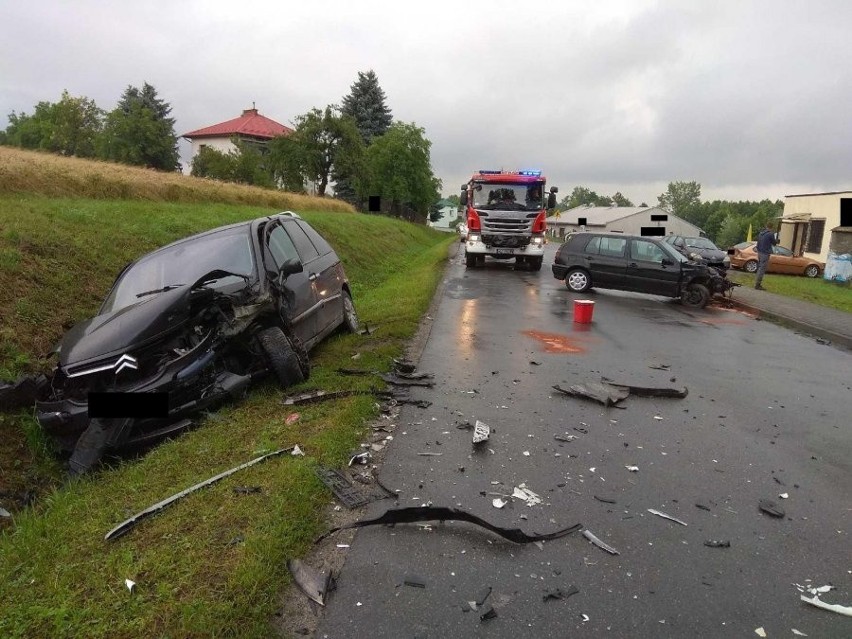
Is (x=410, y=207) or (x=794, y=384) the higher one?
(x=410, y=207)

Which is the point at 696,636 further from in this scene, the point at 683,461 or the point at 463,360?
the point at 463,360

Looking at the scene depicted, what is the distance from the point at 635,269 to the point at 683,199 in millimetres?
147190

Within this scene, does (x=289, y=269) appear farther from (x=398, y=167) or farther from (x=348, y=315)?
(x=398, y=167)

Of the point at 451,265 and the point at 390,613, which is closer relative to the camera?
the point at 390,613

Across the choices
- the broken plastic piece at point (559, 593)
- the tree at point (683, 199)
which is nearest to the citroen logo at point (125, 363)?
the broken plastic piece at point (559, 593)

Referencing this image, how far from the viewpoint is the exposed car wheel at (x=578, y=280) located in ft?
51.5

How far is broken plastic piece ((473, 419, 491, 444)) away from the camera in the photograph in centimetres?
478

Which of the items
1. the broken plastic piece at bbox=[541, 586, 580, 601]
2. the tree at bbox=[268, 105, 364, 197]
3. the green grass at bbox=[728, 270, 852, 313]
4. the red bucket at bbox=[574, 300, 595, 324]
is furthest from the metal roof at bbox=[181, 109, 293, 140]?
the broken plastic piece at bbox=[541, 586, 580, 601]

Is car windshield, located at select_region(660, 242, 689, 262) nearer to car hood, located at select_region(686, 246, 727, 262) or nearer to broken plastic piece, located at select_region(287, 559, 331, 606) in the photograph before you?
car hood, located at select_region(686, 246, 727, 262)

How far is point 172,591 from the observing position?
8.93 ft

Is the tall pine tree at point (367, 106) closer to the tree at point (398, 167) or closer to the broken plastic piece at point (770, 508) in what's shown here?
the tree at point (398, 167)

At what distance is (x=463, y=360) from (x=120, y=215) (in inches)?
341

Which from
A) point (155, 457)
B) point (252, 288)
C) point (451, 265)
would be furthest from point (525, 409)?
point (451, 265)

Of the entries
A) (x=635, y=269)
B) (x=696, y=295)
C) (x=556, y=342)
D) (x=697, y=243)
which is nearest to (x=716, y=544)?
(x=556, y=342)
